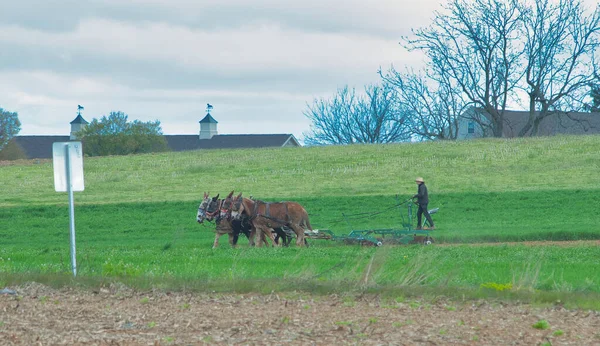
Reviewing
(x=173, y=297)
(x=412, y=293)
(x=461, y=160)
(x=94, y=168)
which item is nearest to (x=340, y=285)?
(x=412, y=293)

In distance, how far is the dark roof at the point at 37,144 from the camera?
9319 centimetres

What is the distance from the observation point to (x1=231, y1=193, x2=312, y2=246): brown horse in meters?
23.0

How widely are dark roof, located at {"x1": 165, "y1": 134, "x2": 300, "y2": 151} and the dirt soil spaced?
272 ft

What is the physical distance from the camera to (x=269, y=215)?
2312cm

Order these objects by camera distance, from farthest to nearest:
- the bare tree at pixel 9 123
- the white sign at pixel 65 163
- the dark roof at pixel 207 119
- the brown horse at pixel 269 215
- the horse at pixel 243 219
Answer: the dark roof at pixel 207 119
the bare tree at pixel 9 123
the brown horse at pixel 269 215
the horse at pixel 243 219
the white sign at pixel 65 163

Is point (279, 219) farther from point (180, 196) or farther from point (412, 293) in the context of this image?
point (180, 196)

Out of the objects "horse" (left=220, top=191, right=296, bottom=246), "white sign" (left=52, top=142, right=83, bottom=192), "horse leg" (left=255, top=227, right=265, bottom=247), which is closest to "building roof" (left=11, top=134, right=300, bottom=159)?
"horse" (left=220, top=191, right=296, bottom=246)

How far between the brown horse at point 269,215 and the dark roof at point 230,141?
7150 cm

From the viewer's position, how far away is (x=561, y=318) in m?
10.3

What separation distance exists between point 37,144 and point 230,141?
20297mm

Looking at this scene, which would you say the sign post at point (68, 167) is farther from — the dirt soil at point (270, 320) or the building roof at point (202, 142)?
the building roof at point (202, 142)

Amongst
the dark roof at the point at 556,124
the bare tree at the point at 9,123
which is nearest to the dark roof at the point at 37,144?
the bare tree at the point at 9,123

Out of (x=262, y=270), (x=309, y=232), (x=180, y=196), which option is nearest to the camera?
A: (x=262, y=270)

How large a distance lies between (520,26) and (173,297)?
4924 centimetres
